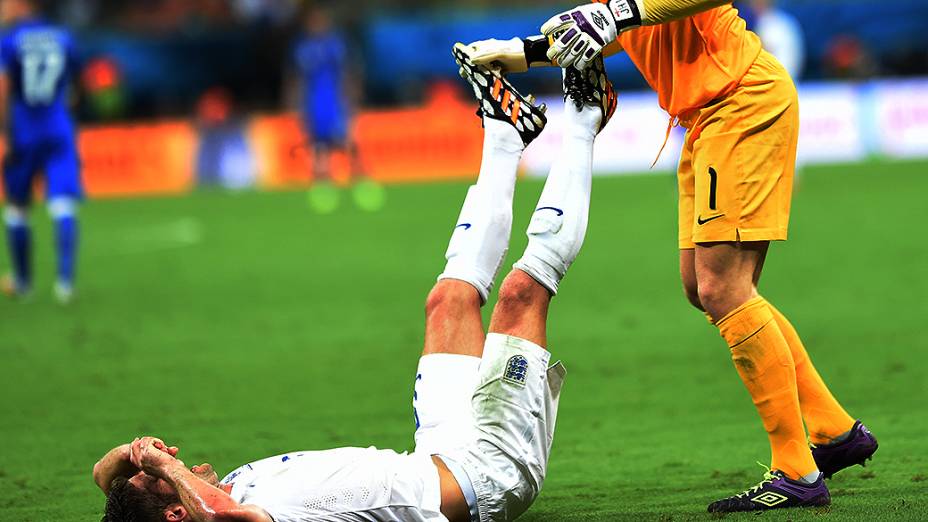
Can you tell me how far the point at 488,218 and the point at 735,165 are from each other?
0.82 metres

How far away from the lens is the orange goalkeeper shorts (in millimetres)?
4340

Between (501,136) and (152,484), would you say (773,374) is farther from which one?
(152,484)

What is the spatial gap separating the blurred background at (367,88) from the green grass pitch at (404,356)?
6873 millimetres

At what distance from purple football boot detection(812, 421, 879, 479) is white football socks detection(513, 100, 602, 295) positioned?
3.96 feet

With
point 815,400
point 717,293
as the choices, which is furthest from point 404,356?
point 717,293

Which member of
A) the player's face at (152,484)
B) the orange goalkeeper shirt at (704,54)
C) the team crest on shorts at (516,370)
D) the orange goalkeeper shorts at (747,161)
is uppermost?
the orange goalkeeper shirt at (704,54)

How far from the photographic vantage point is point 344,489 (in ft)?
12.9

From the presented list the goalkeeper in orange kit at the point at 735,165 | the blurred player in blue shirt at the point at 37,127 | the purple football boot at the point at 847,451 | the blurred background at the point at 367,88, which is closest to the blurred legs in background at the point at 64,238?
the blurred player in blue shirt at the point at 37,127

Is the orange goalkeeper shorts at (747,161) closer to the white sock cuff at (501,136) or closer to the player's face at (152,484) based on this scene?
the white sock cuff at (501,136)

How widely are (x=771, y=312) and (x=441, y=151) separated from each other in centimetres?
1871

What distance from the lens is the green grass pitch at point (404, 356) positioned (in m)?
5.20

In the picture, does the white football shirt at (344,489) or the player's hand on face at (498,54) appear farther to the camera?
the player's hand on face at (498,54)

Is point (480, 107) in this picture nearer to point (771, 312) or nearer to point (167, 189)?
point (771, 312)

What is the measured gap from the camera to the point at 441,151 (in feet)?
75.7
